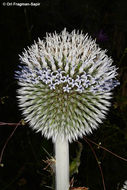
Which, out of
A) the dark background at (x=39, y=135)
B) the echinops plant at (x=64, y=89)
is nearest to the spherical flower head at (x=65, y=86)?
the echinops plant at (x=64, y=89)

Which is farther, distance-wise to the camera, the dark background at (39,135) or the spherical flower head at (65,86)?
the dark background at (39,135)

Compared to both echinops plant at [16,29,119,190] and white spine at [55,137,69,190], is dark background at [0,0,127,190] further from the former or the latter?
echinops plant at [16,29,119,190]

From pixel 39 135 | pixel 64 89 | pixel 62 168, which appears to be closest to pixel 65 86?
pixel 64 89

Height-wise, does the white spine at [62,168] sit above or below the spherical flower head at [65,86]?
below

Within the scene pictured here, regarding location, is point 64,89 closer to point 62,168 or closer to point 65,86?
point 65,86

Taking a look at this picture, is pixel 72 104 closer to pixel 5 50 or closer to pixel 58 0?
pixel 5 50

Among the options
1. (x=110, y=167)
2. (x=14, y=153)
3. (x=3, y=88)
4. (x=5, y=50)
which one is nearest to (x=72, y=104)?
(x=110, y=167)

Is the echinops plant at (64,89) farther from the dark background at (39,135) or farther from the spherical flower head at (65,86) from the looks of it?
the dark background at (39,135)
